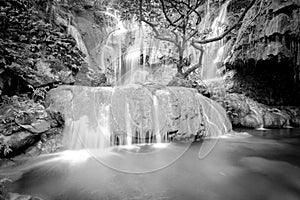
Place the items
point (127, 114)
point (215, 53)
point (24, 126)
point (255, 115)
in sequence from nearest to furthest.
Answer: point (24, 126) → point (127, 114) → point (255, 115) → point (215, 53)

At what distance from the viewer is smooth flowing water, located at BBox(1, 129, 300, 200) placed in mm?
2547

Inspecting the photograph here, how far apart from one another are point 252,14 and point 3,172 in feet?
35.3

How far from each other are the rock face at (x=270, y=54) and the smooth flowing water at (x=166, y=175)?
4.11 m

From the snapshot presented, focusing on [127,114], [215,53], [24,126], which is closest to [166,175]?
[127,114]

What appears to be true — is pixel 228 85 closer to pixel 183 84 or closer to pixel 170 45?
pixel 183 84

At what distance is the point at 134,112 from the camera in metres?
4.99

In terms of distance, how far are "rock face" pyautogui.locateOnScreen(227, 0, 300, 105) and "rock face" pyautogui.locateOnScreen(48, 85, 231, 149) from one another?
4059 mm

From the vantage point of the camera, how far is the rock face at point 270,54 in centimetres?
641

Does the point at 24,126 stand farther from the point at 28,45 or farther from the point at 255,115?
the point at 255,115

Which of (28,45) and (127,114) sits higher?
(28,45)

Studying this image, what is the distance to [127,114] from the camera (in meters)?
4.93

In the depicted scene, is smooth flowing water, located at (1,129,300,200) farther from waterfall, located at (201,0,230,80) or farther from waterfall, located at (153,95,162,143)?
waterfall, located at (201,0,230,80)

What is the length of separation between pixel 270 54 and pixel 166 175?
22.1 ft

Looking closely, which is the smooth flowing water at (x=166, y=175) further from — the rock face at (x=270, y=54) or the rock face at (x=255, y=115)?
the rock face at (x=270, y=54)
